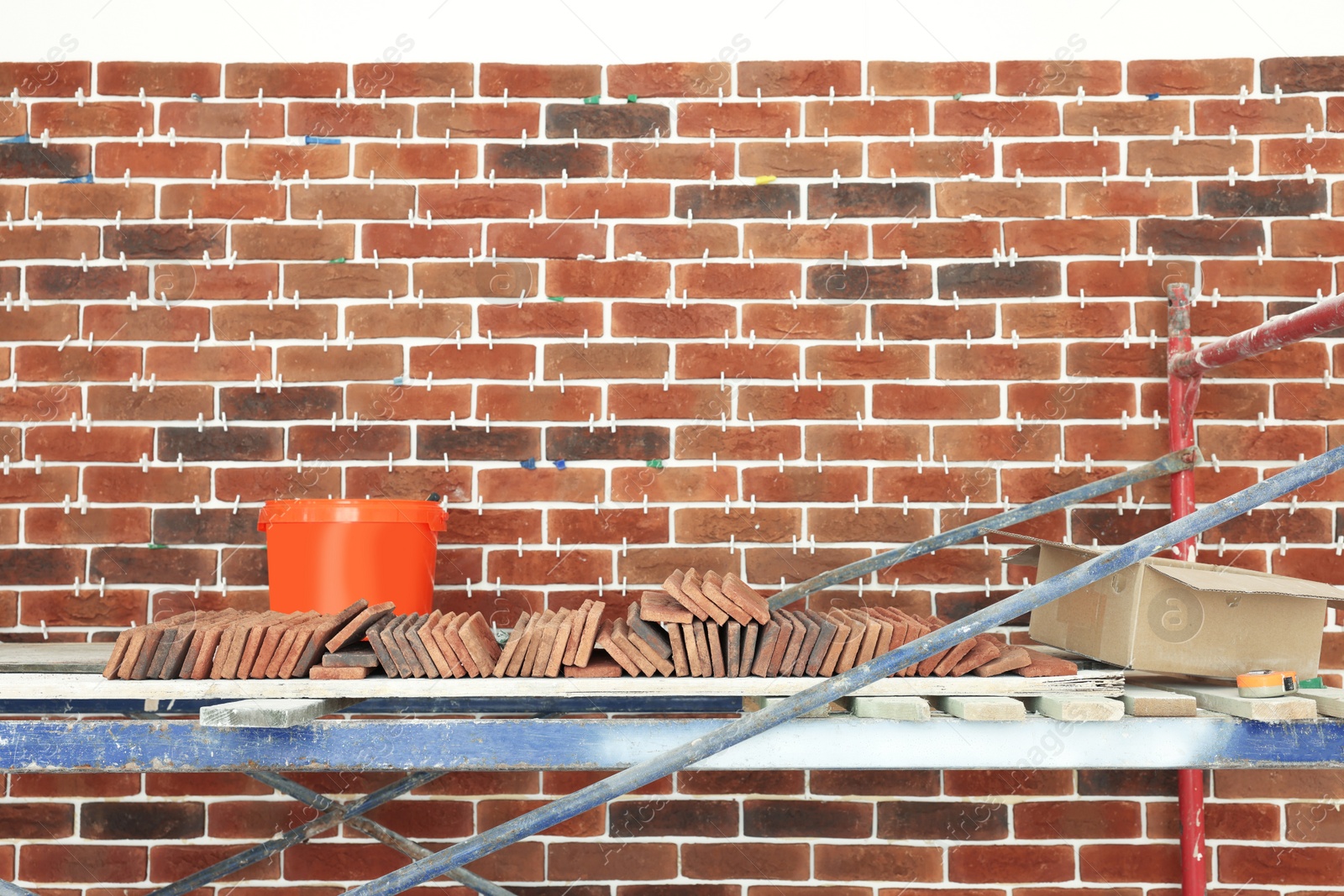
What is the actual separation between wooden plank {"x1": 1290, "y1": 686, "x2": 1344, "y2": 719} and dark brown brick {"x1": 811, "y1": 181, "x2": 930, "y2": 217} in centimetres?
143

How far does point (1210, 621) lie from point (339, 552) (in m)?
1.68

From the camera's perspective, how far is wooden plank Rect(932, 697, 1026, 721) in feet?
4.86

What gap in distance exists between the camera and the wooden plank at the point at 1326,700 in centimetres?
153

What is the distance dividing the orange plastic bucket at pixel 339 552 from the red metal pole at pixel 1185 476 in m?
1.77

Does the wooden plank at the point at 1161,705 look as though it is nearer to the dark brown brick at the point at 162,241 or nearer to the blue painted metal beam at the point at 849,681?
the blue painted metal beam at the point at 849,681

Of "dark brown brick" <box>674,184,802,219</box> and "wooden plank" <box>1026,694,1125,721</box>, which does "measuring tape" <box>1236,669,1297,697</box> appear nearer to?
"wooden plank" <box>1026,694,1125,721</box>

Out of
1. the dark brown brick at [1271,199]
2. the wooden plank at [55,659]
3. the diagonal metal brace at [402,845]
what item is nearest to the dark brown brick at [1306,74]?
the dark brown brick at [1271,199]

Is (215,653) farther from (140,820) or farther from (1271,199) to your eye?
(1271,199)

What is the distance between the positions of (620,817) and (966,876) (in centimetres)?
89

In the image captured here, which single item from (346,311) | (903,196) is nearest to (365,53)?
(346,311)

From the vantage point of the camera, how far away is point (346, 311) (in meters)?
2.55

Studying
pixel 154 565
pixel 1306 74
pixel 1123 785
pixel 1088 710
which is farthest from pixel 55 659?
pixel 1306 74

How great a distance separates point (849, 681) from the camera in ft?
4.76

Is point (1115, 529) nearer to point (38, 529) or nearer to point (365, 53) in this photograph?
point (365, 53)
